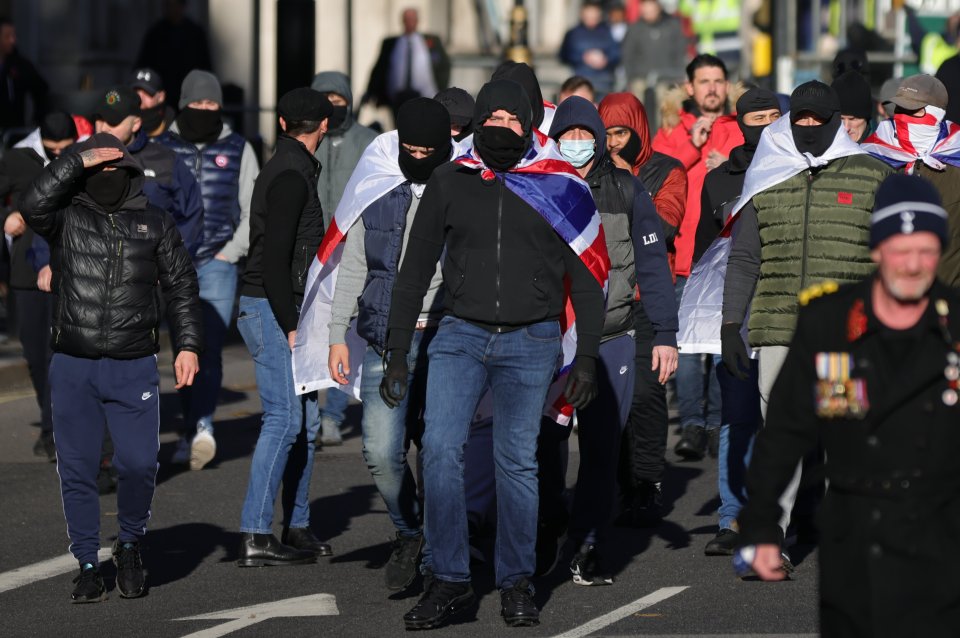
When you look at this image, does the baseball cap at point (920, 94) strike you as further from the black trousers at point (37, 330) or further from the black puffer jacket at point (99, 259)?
the black trousers at point (37, 330)

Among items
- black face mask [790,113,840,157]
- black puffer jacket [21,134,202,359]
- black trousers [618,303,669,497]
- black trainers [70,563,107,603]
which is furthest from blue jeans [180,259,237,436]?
black face mask [790,113,840,157]

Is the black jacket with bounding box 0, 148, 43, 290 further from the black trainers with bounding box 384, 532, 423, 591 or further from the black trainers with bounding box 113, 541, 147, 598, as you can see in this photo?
the black trainers with bounding box 384, 532, 423, 591

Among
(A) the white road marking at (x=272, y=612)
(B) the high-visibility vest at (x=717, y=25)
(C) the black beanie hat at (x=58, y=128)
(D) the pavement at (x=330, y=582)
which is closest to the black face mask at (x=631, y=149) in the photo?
(D) the pavement at (x=330, y=582)

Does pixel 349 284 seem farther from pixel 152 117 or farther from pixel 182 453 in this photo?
pixel 152 117

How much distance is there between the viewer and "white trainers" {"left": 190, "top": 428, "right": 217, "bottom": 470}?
11234 millimetres

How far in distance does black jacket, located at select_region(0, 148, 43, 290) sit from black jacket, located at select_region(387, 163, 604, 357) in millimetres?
4278

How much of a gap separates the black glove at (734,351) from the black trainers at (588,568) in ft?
2.94

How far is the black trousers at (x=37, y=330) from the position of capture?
1134 cm

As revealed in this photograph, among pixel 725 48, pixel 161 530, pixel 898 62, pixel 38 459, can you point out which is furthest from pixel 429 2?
pixel 161 530

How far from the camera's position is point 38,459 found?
38.2 ft

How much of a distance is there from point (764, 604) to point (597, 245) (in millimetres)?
1483

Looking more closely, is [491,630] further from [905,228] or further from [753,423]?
[905,228]

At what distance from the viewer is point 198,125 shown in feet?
36.8

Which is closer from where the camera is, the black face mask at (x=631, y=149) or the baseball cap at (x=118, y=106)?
the black face mask at (x=631, y=149)
